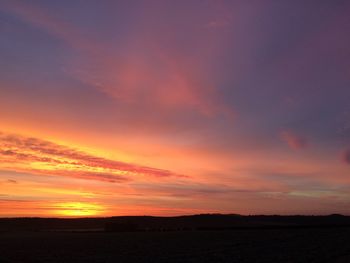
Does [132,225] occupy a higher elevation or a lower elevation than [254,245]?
higher

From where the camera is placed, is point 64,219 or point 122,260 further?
point 64,219

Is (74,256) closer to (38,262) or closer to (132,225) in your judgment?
(38,262)

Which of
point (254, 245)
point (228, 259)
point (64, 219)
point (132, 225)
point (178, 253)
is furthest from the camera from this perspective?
point (64, 219)

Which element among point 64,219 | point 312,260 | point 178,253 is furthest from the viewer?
point 64,219

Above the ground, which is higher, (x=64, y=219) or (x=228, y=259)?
(x=64, y=219)

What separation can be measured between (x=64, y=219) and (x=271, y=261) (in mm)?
173152

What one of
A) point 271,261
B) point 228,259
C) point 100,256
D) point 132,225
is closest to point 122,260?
point 100,256

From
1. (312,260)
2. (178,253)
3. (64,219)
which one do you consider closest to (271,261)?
(312,260)

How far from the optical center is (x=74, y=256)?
45.8 meters

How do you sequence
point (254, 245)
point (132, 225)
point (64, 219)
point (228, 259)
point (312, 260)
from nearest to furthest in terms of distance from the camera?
point (312, 260) < point (228, 259) < point (254, 245) < point (132, 225) < point (64, 219)

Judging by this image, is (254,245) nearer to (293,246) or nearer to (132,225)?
(293,246)

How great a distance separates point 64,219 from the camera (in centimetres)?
19700

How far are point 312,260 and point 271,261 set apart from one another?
3.01 m

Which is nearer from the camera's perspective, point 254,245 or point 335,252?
point 335,252
